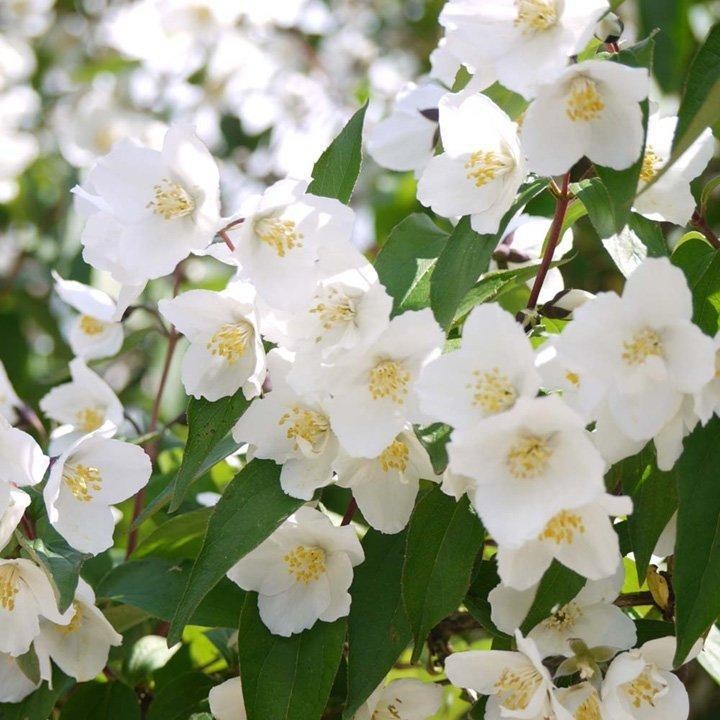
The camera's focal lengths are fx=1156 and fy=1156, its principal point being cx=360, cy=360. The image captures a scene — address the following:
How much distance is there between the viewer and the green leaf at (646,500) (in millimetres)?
1222

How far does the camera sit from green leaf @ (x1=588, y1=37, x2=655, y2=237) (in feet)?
3.81

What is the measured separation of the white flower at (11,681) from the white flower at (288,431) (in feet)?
1.49

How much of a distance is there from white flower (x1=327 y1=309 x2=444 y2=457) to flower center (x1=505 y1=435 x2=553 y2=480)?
0.42 feet

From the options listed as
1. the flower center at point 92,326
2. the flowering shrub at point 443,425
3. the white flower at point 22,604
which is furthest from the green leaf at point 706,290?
the flower center at point 92,326

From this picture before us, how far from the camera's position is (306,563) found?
54.1 inches

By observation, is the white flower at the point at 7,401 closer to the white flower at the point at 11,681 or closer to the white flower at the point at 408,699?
the white flower at the point at 11,681

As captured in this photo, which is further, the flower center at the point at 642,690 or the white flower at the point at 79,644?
the white flower at the point at 79,644

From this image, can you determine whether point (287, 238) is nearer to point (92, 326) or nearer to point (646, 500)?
point (646, 500)

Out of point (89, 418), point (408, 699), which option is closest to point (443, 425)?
point (408, 699)

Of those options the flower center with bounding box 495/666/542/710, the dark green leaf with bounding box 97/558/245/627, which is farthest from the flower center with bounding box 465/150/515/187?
the dark green leaf with bounding box 97/558/245/627

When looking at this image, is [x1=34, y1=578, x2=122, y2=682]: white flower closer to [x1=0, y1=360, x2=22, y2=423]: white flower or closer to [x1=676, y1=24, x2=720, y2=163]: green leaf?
[x1=0, y1=360, x2=22, y2=423]: white flower

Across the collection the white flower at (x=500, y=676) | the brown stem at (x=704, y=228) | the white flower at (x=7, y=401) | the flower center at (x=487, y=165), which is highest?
the flower center at (x=487, y=165)

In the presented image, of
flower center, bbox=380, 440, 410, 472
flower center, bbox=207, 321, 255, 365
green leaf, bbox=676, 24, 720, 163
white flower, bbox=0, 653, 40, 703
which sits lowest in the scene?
white flower, bbox=0, 653, 40, 703

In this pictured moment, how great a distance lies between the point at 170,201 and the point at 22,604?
0.50 meters
